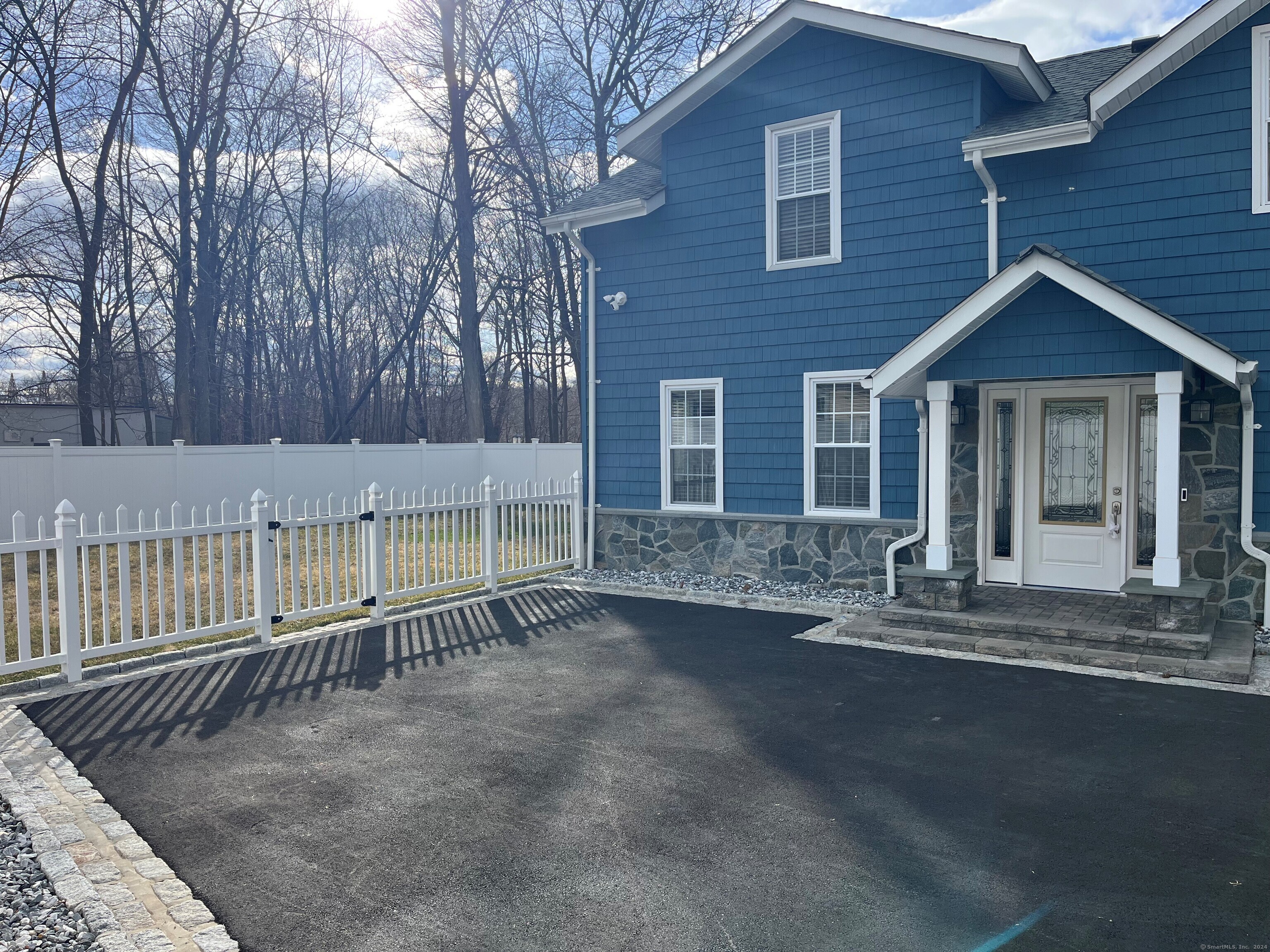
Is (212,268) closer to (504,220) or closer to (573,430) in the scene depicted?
(504,220)

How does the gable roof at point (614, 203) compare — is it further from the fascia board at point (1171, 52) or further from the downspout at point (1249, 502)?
the downspout at point (1249, 502)

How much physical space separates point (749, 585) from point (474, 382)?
13.0 metres

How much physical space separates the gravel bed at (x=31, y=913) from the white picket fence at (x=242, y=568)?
2506mm

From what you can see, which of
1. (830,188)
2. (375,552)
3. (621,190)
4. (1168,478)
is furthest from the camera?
(621,190)

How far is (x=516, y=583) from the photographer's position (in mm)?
11086

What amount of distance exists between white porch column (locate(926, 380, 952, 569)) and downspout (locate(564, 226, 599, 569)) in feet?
16.4

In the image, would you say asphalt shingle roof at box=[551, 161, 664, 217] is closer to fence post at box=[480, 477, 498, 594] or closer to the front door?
fence post at box=[480, 477, 498, 594]

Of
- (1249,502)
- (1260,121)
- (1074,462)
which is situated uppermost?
(1260,121)

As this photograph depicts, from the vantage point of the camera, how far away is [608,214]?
461 inches

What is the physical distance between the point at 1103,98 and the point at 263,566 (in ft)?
29.7

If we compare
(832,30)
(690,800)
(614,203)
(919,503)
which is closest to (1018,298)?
(919,503)

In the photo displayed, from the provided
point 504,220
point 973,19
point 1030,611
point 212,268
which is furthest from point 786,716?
point 504,220

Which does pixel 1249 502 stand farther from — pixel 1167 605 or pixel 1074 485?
pixel 1167 605

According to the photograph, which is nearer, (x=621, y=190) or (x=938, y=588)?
(x=938, y=588)
